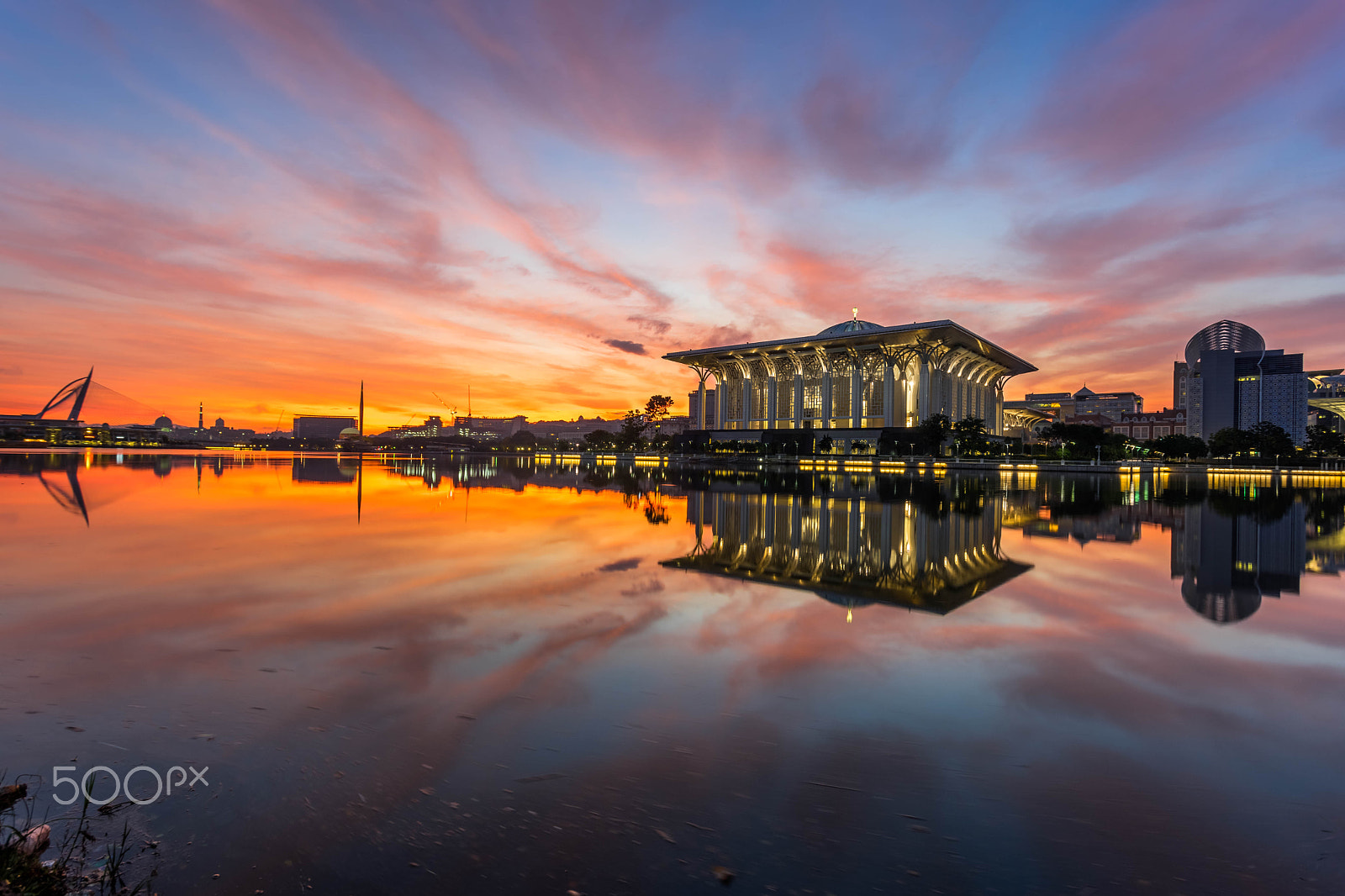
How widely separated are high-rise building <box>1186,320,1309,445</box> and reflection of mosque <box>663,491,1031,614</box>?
206 m

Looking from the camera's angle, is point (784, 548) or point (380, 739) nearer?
point (380, 739)

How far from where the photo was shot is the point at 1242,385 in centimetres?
18438

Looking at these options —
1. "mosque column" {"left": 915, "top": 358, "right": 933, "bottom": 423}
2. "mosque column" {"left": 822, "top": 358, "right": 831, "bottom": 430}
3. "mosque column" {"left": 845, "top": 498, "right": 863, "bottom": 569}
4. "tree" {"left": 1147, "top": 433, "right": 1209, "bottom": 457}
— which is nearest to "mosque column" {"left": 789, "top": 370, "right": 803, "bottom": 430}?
"mosque column" {"left": 822, "top": 358, "right": 831, "bottom": 430}

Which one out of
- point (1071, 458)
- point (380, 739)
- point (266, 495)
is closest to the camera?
point (380, 739)

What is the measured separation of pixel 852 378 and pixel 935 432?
23.9m

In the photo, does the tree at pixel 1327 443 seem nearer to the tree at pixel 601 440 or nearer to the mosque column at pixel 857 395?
the mosque column at pixel 857 395

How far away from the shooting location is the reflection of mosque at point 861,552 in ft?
30.0

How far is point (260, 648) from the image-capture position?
238 inches

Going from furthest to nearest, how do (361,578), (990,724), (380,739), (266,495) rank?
(266,495) < (361,578) < (990,724) < (380,739)

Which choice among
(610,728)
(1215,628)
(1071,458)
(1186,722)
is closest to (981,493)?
(1215,628)

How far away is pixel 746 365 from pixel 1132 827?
112659 mm

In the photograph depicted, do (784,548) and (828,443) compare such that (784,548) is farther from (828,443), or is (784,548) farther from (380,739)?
(828,443)

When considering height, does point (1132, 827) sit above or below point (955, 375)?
below

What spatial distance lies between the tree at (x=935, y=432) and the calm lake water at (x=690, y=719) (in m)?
72.9
